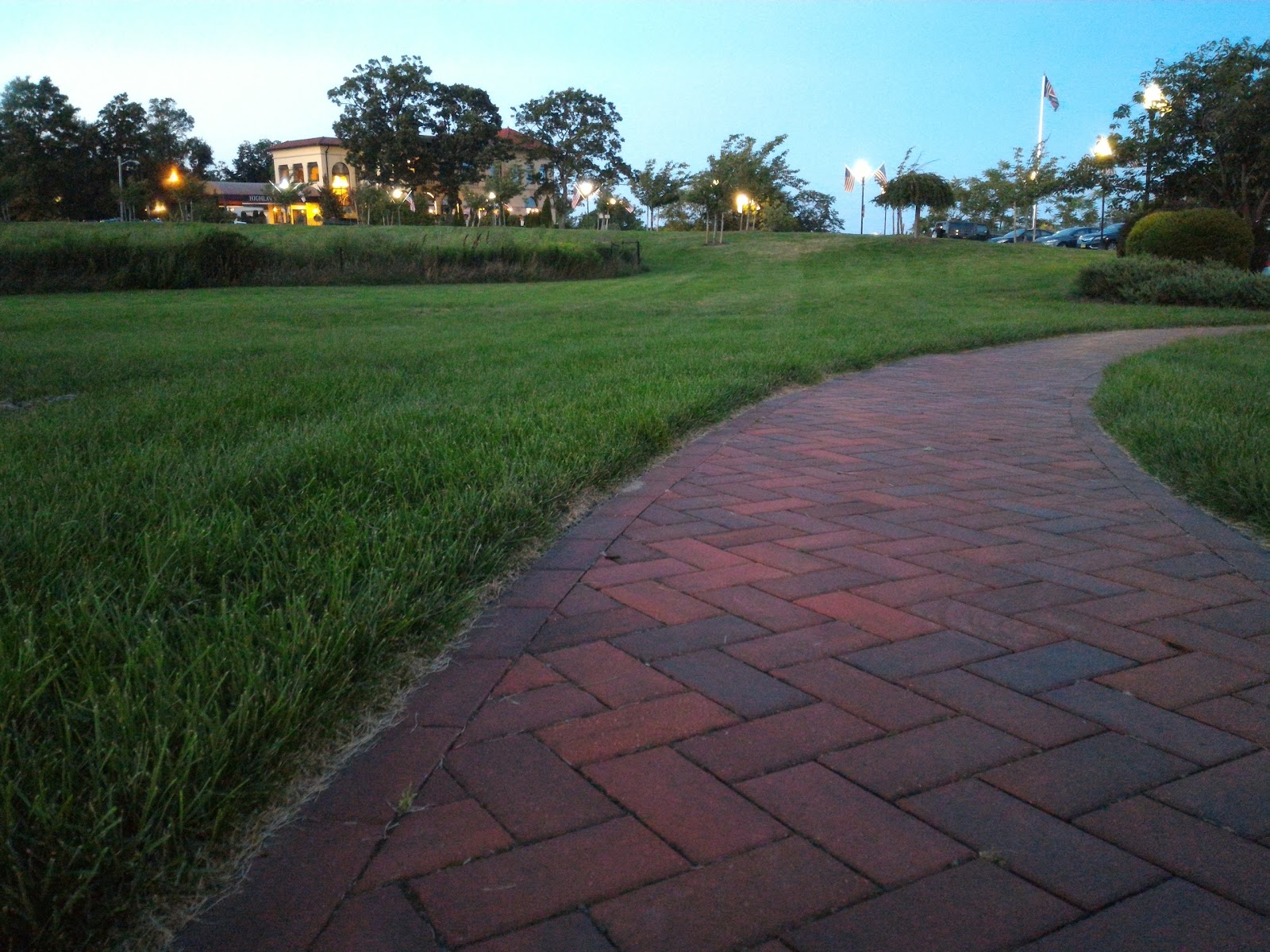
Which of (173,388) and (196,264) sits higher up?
(196,264)

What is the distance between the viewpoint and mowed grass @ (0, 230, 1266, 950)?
1.60m

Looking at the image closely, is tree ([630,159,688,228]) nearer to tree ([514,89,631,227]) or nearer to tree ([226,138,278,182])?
tree ([514,89,631,227])

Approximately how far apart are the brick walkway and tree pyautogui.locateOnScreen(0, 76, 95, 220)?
70725 mm

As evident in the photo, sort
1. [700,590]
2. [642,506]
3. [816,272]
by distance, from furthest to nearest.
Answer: [816,272] → [642,506] → [700,590]

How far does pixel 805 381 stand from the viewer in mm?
7195

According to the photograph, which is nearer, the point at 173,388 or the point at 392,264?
the point at 173,388

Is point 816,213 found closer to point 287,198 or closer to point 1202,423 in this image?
point 287,198

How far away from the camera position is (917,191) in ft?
97.0

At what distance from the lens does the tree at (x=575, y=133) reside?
196 ft

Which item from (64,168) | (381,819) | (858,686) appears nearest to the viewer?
(381,819)

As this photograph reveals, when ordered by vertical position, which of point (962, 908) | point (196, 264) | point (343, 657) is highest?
point (196, 264)

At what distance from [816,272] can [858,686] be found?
24838 millimetres

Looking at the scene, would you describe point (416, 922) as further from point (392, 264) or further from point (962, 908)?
point (392, 264)

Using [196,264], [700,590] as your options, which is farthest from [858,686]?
[196,264]
